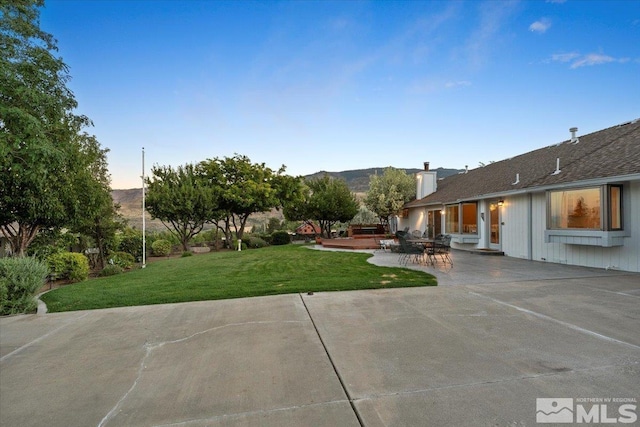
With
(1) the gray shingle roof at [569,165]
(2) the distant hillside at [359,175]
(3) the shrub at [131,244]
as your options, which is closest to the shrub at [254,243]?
(3) the shrub at [131,244]

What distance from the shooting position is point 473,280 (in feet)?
24.1

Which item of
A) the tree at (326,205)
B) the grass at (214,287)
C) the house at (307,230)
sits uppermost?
the tree at (326,205)

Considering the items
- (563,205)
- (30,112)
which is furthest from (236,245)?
(563,205)

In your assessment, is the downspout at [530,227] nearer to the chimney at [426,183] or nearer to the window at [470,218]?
the window at [470,218]

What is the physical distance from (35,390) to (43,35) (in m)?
7.26

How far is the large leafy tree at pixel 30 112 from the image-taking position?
479 cm

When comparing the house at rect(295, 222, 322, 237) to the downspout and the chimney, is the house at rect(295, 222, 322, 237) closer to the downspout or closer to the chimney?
the chimney

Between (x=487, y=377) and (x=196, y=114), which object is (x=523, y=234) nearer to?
(x=487, y=377)

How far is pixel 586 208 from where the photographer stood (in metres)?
8.92

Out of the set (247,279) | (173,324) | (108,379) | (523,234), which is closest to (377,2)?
(523,234)

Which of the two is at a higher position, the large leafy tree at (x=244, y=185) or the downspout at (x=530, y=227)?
the large leafy tree at (x=244, y=185)

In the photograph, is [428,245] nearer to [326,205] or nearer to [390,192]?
[390,192]

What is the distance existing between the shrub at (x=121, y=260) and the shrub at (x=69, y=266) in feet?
9.45

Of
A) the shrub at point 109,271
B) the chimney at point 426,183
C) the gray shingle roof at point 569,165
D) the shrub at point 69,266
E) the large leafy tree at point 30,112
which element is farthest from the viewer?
the chimney at point 426,183
